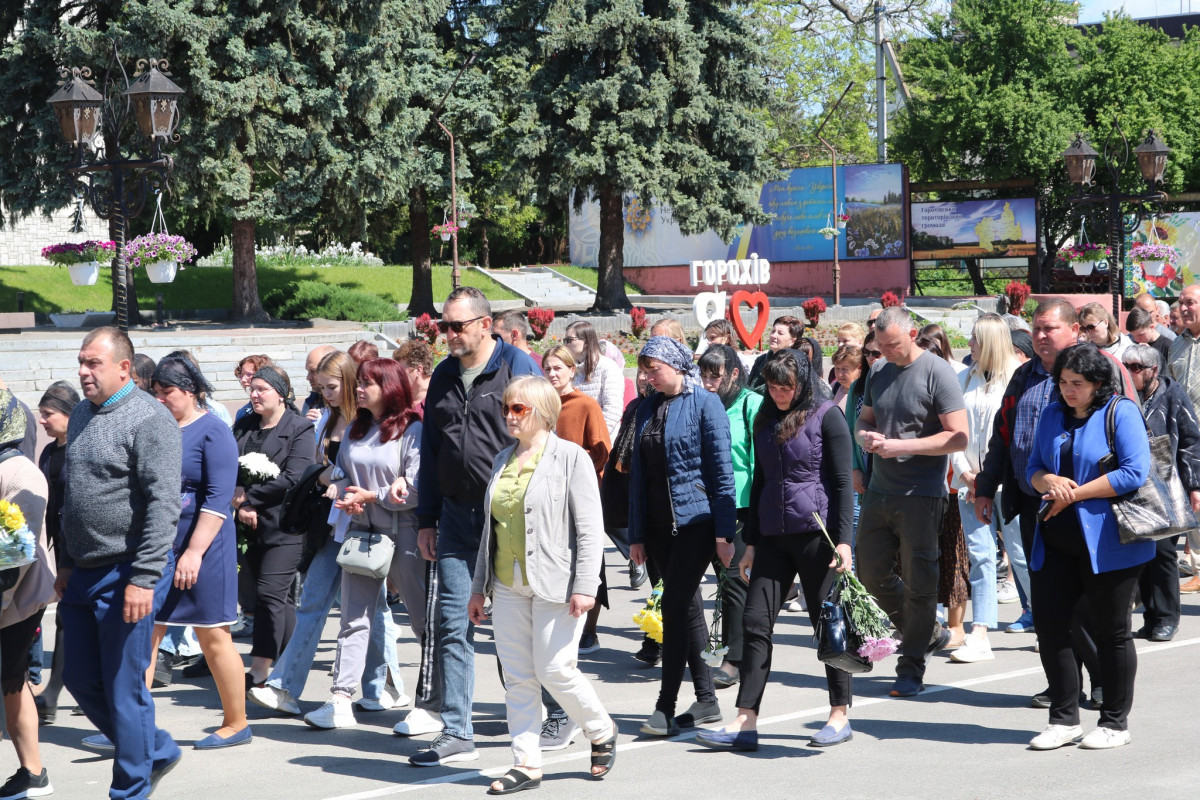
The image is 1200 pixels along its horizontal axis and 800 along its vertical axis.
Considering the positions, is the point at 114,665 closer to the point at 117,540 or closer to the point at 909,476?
the point at 117,540

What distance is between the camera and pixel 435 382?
235 inches

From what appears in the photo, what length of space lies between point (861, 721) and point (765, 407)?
1686 millimetres

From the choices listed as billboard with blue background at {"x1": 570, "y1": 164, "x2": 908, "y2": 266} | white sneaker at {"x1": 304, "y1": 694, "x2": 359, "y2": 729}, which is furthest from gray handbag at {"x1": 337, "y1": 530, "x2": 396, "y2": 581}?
billboard with blue background at {"x1": 570, "y1": 164, "x2": 908, "y2": 266}

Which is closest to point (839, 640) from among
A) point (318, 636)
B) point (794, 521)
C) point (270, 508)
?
point (794, 521)

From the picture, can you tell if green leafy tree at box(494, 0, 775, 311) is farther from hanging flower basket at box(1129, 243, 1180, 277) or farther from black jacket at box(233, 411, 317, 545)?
black jacket at box(233, 411, 317, 545)

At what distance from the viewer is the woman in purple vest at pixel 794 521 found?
19.0 feet

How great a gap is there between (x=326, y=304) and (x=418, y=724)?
31.2 m

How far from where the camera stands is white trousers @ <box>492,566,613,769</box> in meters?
5.25

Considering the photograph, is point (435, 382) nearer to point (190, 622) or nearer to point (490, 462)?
point (490, 462)

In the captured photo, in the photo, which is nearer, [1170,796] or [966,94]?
[1170,796]

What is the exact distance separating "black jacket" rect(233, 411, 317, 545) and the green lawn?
30745mm

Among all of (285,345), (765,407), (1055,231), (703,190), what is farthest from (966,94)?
(765,407)

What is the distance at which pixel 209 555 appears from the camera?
5.88 m

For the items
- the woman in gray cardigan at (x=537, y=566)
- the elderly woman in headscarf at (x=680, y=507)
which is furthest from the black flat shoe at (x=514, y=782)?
the elderly woman in headscarf at (x=680, y=507)
